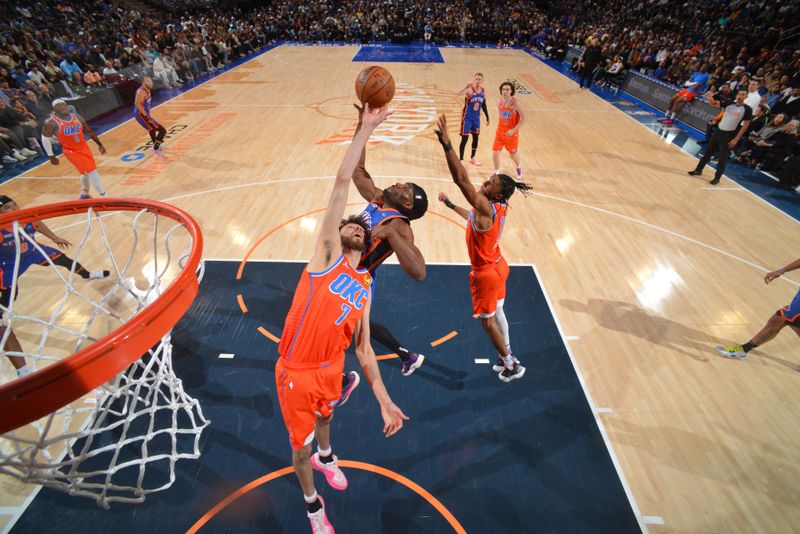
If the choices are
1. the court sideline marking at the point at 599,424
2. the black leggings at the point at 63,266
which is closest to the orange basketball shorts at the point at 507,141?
the court sideline marking at the point at 599,424

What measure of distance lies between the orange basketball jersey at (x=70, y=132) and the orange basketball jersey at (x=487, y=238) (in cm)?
667

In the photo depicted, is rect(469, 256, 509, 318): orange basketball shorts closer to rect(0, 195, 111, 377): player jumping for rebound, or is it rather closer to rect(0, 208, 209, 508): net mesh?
rect(0, 208, 209, 508): net mesh

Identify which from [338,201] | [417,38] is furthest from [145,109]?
[417,38]

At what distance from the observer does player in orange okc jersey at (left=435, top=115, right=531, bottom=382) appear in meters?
3.67

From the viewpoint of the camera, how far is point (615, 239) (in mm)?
6617

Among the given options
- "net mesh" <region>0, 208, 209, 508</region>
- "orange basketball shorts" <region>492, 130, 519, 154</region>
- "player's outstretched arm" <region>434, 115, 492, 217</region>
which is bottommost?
"net mesh" <region>0, 208, 209, 508</region>

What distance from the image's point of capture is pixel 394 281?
18.1 ft

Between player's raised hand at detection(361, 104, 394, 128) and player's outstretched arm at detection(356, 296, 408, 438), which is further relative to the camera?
player's outstretched arm at detection(356, 296, 408, 438)

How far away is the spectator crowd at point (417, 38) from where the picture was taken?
389 inches

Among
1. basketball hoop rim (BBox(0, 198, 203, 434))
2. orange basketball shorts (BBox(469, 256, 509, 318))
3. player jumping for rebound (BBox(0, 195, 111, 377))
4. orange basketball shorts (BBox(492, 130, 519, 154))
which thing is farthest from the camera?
orange basketball shorts (BBox(492, 130, 519, 154))

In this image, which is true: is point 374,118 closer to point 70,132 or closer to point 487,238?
point 487,238

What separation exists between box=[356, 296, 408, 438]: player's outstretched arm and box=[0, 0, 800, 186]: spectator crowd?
10.3 m

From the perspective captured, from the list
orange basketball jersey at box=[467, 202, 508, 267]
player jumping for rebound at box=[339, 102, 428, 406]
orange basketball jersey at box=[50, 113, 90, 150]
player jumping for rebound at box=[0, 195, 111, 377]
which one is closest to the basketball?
player jumping for rebound at box=[339, 102, 428, 406]

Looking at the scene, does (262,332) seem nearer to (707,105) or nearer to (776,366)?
(776,366)
